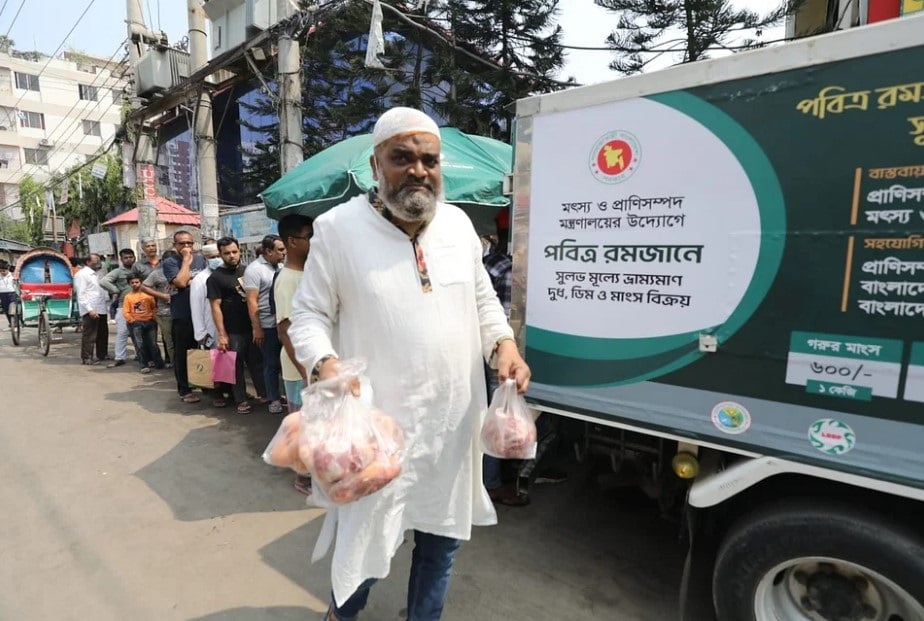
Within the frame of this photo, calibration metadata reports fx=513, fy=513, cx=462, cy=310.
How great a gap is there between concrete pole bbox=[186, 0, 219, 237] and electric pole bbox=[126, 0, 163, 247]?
1349 millimetres

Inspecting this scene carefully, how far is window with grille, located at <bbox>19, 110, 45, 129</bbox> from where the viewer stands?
41844mm

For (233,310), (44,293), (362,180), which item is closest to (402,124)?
(362,180)

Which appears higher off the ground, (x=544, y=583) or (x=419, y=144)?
(x=419, y=144)

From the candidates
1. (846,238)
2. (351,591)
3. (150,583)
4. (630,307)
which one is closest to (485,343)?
(630,307)

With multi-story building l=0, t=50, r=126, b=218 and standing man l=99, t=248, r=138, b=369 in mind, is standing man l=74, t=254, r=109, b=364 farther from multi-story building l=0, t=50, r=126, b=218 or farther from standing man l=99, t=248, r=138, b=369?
multi-story building l=0, t=50, r=126, b=218

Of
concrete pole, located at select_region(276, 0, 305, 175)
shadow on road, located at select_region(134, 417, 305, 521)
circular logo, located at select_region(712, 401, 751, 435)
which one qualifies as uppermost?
concrete pole, located at select_region(276, 0, 305, 175)

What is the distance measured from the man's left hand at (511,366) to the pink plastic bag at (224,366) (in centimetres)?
395

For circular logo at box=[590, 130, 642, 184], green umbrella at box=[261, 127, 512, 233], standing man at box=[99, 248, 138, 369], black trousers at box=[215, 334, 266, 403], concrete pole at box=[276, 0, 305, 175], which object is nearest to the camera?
circular logo at box=[590, 130, 642, 184]

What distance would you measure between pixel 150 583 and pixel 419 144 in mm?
2563

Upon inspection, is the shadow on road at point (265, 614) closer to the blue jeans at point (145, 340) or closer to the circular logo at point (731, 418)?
the circular logo at point (731, 418)

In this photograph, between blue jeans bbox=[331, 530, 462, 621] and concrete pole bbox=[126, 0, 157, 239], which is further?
concrete pole bbox=[126, 0, 157, 239]

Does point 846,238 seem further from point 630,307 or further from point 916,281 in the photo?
point 630,307

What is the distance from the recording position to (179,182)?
20281 millimetres

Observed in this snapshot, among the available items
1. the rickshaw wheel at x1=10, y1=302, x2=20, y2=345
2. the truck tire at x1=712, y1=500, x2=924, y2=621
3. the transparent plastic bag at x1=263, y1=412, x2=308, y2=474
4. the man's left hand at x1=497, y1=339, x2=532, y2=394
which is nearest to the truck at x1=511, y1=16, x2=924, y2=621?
the truck tire at x1=712, y1=500, x2=924, y2=621
